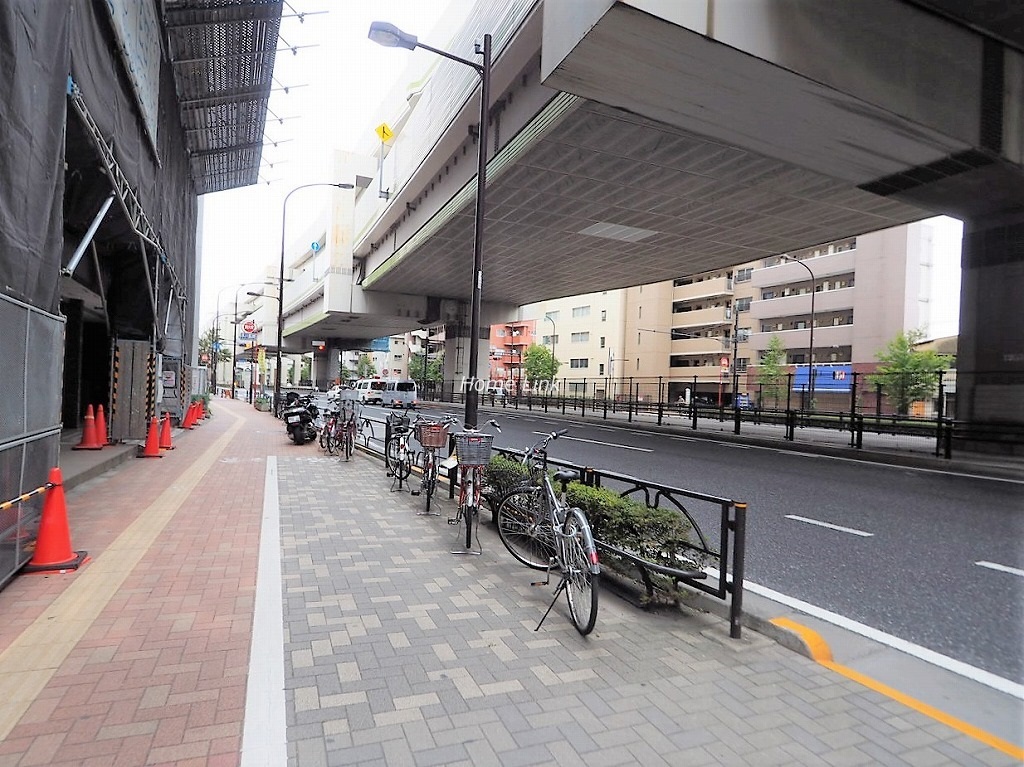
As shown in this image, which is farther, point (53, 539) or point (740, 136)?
point (740, 136)

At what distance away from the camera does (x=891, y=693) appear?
10.5ft

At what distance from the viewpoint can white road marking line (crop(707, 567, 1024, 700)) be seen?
335 cm

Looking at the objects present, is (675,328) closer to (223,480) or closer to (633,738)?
(223,480)

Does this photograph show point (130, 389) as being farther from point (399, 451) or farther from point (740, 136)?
point (740, 136)

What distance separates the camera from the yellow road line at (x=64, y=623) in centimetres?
296

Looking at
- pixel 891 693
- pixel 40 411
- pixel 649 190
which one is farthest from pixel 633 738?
pixel 649 190

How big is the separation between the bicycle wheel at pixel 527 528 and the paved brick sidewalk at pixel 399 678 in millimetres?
228

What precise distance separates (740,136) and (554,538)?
1010 centimetres

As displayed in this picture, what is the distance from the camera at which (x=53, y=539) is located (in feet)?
15.8

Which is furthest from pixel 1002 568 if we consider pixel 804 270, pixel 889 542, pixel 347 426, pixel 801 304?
pixel 804 270

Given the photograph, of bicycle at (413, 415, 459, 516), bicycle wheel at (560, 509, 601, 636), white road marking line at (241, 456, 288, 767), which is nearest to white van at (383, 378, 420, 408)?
bicycle at (413, 415, 459, 516)

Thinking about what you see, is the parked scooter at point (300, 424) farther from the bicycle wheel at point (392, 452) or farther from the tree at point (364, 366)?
the tree at point (364, 366)

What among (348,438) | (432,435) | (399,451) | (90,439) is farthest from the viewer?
(348,438)

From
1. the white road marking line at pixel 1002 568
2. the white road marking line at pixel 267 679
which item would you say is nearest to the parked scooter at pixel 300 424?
the white road marking line at pixel 267 679
